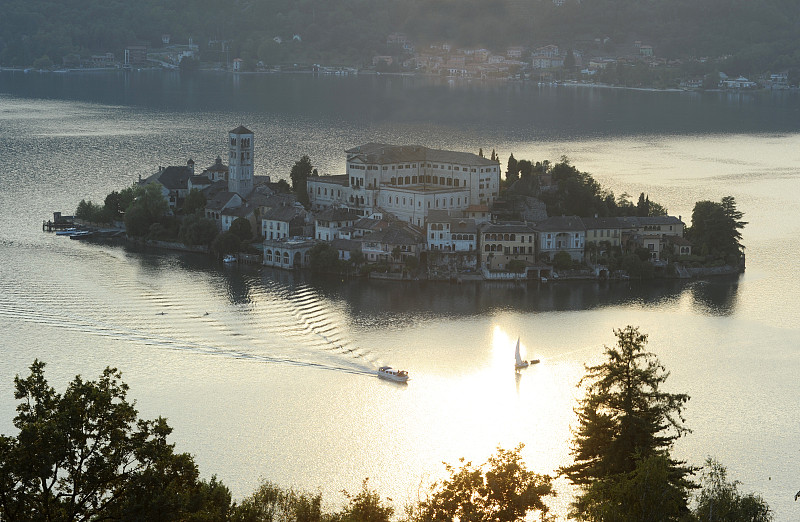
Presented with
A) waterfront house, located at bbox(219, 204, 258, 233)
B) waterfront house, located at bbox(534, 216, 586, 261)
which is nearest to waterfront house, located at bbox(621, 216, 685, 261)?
waterfront house, located at bbox(534, 216, 586, 261)

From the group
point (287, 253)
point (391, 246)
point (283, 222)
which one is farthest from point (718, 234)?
point (283, 222)

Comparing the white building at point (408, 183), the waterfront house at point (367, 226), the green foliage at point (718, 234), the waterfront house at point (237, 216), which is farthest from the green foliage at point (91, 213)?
the green foliage at point (718, 234)

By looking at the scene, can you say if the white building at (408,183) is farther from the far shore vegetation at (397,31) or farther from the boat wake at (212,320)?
the far shore vegetation at (397,31)

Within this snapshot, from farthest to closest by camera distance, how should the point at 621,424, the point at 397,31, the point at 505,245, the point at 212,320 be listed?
the point at 397,31 → the point at 505,245 → the point at 212,320 → the point at 621,424

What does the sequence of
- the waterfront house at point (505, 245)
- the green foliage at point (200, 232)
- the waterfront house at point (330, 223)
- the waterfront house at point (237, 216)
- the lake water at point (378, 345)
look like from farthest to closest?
the waterfront house at point (237, 216) < the green foliage at point (200, 232) < the waterfront house at point (330, 223) < the waterfront house at point (505, 245) < the lake water at point (378, 345)

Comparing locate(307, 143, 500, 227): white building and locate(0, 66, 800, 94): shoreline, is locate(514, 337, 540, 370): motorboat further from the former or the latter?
locate(0, 66, 800, 94): shoreline

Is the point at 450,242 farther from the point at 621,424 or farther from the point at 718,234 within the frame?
the point at 621,424
